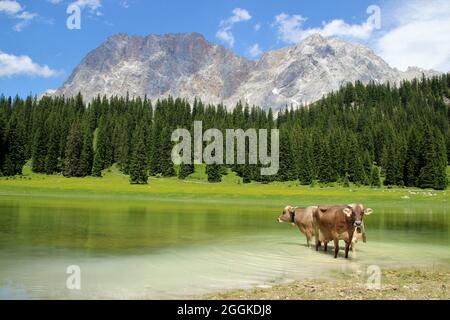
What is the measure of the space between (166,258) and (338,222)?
7673 mm

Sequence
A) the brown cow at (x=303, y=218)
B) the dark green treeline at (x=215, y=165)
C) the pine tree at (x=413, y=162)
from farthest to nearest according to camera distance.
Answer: the dark green treeline at (x=215, y=165) → the pine tree at (x=413, y=162) → the brown cow at (x=303, y=218)

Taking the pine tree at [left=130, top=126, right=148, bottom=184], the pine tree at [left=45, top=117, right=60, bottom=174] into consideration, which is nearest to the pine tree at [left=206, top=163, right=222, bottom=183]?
the pine tree at [left=130, top=126, right=148, bottom=184]

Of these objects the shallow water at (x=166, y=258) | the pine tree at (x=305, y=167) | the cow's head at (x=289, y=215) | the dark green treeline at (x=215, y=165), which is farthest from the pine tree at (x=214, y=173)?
the cow's head at (x=289, y=215)

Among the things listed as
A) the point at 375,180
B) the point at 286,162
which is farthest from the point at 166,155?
the point at 375,180

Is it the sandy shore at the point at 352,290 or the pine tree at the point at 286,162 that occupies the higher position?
the pine tree at the point at 286,162

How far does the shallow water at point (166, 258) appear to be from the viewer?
454 inches

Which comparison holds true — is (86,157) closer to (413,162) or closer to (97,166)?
(97,166)

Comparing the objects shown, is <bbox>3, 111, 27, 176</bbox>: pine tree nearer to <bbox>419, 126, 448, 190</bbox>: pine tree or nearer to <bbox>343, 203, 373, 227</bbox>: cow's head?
A: <bbox>419, 126, 448, 190</bbox>: pine tree

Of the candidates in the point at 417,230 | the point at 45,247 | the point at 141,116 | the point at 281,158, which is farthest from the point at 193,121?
the point at 45,247

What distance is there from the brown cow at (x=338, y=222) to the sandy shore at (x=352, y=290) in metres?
4.05

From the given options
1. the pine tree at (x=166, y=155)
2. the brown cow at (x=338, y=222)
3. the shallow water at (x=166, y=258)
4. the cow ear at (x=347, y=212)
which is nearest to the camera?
the shallow water at (x=166, y=258)

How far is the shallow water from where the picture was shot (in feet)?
37.9

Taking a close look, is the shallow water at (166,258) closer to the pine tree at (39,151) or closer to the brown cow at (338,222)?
the brown cow at (338,222)

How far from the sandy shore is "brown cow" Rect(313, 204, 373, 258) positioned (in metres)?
4.05
